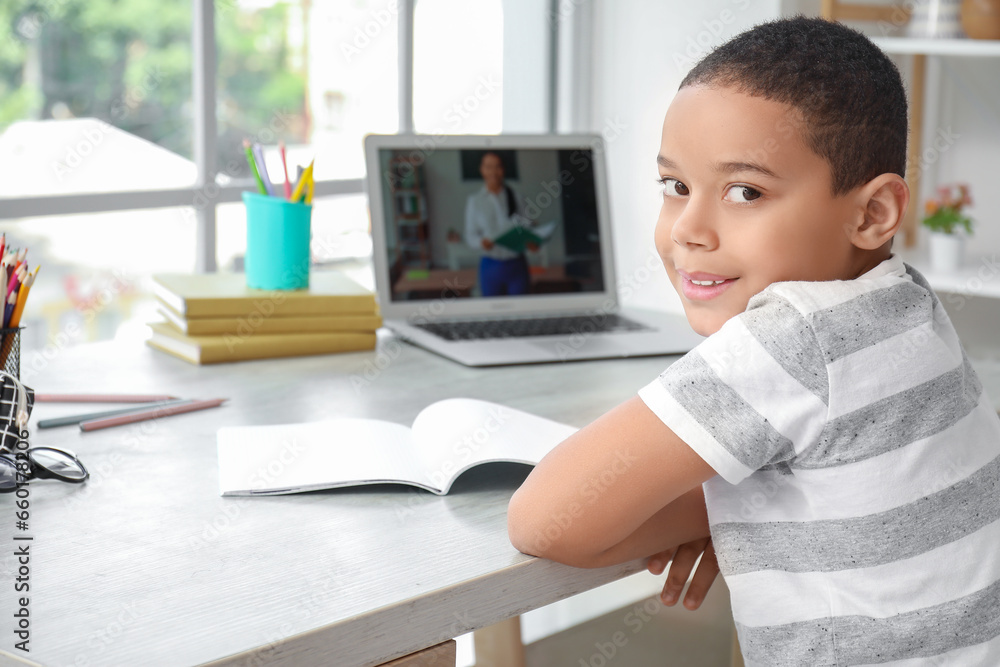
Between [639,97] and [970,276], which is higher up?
[639,97]

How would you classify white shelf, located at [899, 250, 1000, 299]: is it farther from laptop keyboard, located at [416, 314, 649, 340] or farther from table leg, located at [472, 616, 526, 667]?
table leg, located at [472, 616, 526, 667]

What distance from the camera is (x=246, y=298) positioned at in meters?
1.37

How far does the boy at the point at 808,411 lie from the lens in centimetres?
68

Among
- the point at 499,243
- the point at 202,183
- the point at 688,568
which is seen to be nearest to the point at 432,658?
the point at 688,568

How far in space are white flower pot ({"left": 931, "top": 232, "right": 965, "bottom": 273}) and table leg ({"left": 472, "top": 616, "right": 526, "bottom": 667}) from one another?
1163mm

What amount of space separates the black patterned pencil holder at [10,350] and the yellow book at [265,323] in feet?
1.19

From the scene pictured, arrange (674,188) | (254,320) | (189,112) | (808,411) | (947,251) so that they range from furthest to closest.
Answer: (189,112) < (947,251) < (254,320) < (674,188) < (808,411)

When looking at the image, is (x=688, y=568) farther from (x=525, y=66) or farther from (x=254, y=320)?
(x=525, y=66)

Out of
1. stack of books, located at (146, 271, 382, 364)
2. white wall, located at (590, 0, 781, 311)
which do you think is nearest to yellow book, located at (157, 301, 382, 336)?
stack of books, located at (146, 271, 382, 364)

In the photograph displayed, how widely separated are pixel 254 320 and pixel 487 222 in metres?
0.46

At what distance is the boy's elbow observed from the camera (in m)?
0.74

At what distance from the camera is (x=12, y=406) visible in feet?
2.86

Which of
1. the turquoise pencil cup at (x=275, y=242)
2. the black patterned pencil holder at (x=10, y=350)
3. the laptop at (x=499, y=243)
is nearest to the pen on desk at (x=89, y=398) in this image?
the black patterned pencil holder at (x=10, y=350)

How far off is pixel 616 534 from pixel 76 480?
0.49m
